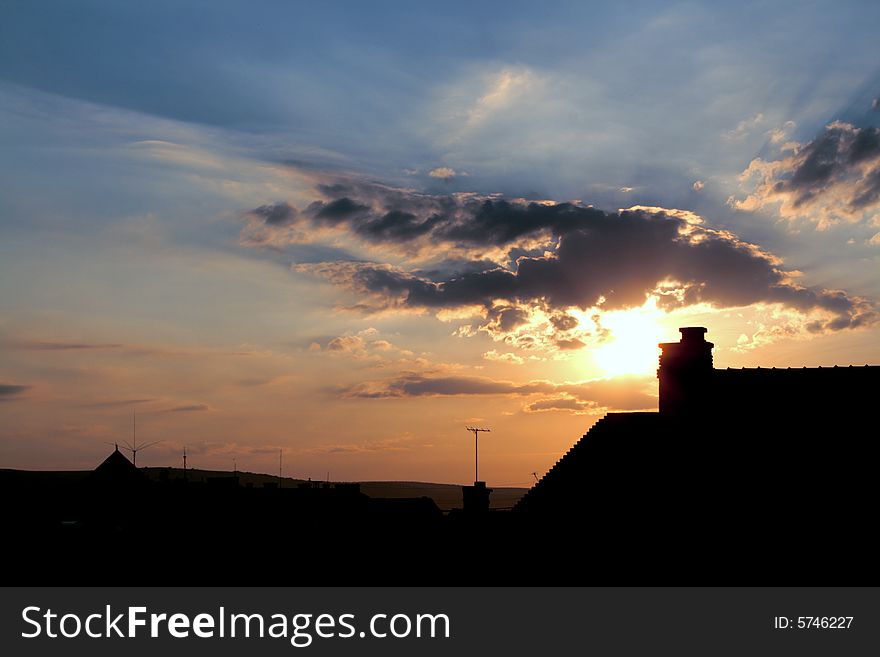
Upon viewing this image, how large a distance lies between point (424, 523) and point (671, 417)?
24.0 meters

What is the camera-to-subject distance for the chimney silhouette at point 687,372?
4062cm

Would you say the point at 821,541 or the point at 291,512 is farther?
the point at 291,512

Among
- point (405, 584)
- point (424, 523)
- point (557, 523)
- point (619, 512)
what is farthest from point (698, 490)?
point (424, 523)

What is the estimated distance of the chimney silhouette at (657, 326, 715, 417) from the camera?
4062cm

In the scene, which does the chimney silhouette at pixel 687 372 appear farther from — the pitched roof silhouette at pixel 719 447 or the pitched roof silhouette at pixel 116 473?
the pitched roof silhouette at pixel 116 473

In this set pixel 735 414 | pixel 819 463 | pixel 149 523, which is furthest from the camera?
pixel 149 523

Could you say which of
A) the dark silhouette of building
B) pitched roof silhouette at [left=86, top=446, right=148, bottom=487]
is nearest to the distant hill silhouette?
the dark silhouette of building

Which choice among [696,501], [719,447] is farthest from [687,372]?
[696,501]

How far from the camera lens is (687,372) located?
40.9 m

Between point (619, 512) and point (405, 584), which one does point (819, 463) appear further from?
point (405, 584)
